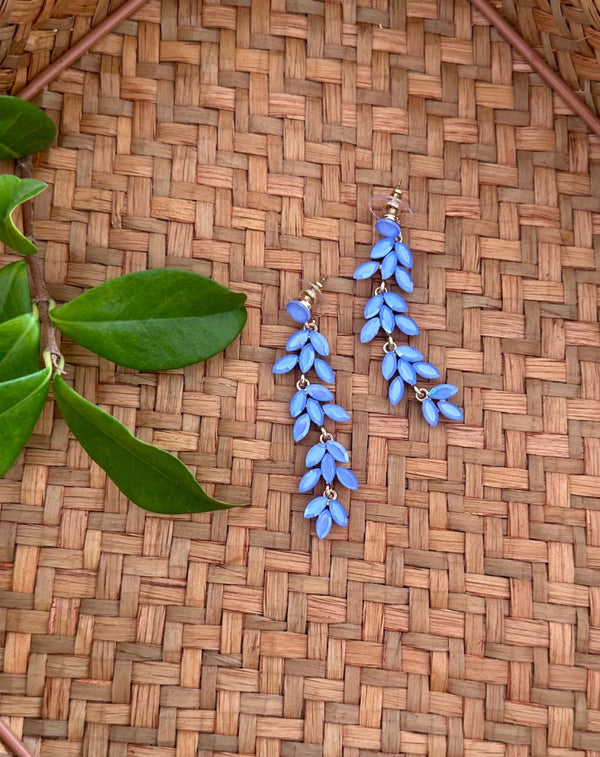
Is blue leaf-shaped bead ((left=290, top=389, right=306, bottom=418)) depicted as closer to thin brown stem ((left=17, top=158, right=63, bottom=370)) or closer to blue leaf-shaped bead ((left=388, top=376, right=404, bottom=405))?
blue leaf-shaped bead ((left=388, top=376, right=404, bottom=405))

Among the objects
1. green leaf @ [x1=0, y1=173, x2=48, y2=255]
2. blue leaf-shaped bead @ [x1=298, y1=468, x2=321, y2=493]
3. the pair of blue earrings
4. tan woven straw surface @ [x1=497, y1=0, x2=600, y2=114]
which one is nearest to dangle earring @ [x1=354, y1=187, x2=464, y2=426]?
the pair of blue earrings

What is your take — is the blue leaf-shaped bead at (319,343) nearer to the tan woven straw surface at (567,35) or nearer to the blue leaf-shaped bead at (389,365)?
the blue leaf-shaped bead at (389,365)

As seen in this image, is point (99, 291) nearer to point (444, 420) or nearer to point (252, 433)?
point (252, 433)

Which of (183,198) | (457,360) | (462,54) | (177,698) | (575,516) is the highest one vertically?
(462,54)

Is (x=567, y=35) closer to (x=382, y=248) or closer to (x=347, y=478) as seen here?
(x=382, y=248)

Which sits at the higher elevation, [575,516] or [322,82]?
[322,82]

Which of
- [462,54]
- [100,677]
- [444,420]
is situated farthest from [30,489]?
[462,54]

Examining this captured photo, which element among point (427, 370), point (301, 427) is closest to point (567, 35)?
point (427, 370)
